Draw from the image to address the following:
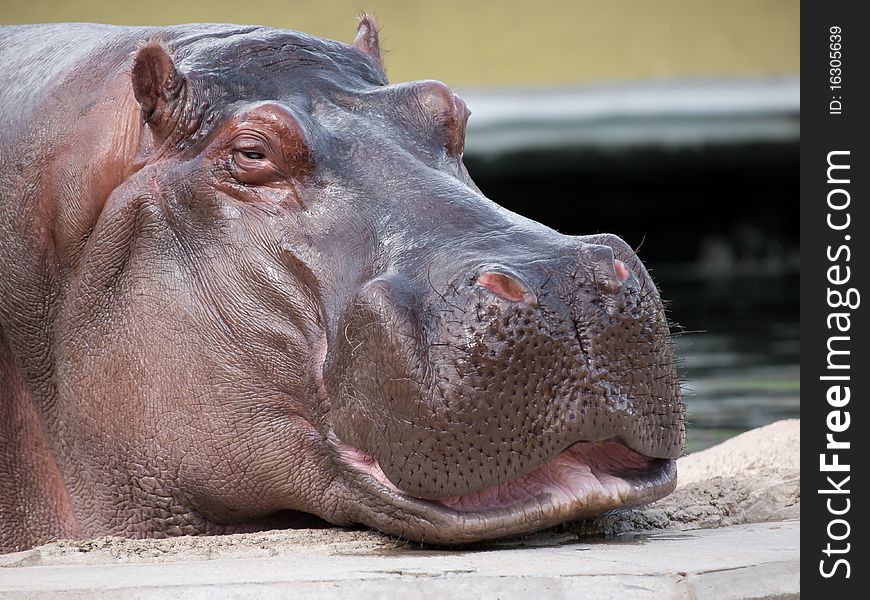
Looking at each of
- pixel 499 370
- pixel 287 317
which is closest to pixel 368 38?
pixel 287 317

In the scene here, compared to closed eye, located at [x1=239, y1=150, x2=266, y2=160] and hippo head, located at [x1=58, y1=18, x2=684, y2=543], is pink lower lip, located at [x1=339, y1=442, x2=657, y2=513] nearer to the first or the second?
hippo head, located at [x1=58, y1=18, x2=684, y2=543]

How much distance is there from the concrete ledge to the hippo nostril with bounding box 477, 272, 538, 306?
50 centimetres

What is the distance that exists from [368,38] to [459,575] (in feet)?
6.25

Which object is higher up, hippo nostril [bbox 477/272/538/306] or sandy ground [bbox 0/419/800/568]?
hippo nostril [bbox 477/272/538/306]

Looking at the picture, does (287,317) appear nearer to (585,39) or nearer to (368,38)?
(368,38)

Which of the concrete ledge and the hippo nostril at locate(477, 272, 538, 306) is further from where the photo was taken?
the hippo nostril at locate(477, 272, 538, 306)

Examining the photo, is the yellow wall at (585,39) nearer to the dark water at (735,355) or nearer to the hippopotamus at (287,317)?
the dark water at (735,355)

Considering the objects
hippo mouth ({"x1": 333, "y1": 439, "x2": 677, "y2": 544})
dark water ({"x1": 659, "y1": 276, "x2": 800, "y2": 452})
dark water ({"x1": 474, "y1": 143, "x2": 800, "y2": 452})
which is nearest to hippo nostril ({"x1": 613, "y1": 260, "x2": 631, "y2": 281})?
hippo mouth ({"x1": 333, "y1": 439, "x2": 677, "y2": 544})

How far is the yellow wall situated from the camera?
14.6 m

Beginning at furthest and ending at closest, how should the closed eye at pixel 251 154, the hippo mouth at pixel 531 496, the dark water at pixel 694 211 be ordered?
the dark water at pixel 694 211 < the closed eye at pixel 251 154 < the hippo mouth at pixel 531 496

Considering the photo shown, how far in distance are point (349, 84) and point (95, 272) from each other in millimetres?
759

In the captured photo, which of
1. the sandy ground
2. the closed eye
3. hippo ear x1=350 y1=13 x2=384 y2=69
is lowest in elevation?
the sandy ground

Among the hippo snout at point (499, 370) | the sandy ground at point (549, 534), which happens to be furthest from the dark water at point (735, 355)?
the hippo snout at point (499, 370)

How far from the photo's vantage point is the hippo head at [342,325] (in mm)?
3094
